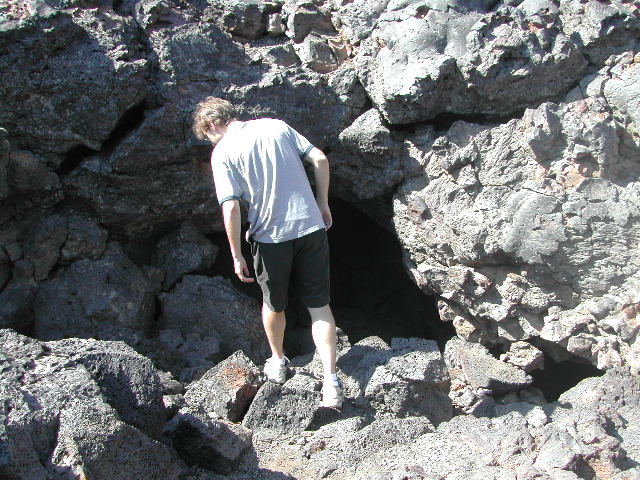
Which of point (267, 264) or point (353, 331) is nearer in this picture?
point (267, 264)

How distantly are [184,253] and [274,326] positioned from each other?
38.7 inches

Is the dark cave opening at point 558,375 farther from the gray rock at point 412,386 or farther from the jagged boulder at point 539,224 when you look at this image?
the gray rock at point 412,386

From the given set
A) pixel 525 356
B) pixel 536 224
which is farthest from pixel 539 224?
pixel 525 356

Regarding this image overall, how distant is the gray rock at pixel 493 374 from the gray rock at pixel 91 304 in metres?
1.83

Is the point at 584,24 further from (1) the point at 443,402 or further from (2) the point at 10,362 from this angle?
(2) the point at 10,362

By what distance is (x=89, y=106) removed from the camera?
3.79m

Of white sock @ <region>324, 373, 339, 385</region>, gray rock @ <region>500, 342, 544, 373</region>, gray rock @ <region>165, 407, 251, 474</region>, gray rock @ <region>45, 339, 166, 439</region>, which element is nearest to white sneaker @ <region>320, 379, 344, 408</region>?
white sock @ <region>324, 373, 339, 385</region>

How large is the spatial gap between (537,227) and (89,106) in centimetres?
244

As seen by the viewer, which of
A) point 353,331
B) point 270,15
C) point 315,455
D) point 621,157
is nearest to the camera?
point 315,455

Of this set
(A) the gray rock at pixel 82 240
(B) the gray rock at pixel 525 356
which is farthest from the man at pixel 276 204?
(B) the gray rock at pixel 525 356

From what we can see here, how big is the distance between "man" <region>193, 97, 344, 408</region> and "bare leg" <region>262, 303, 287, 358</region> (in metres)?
0.10

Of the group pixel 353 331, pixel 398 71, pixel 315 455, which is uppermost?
pixel 398 71

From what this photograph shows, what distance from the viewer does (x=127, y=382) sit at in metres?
2.68

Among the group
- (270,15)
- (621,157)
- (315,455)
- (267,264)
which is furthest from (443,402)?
(270,15)
